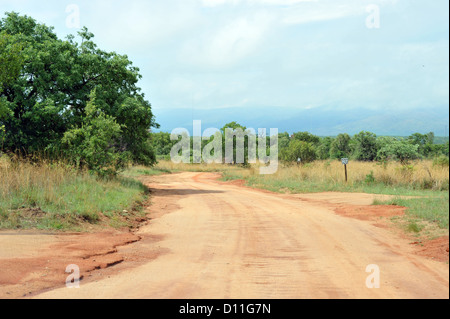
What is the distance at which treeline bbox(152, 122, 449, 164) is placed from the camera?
4.43 meters

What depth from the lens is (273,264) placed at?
23.1 feet

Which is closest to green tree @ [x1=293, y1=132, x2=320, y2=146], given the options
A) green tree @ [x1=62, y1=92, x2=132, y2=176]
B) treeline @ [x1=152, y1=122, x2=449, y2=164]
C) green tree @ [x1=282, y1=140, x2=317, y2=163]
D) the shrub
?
treeline @ [x1=152, y1=122, x2=449, y2=164]

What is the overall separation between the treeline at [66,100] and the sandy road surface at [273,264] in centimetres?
824

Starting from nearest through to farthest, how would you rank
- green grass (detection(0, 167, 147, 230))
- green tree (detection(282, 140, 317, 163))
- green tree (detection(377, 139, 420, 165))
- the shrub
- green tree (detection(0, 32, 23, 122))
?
the shrub → green tree (detection(377, 139, 420, 165)) → green grass (detection(0, 167, 147, 230)) → green tree (detection(0, 32, 23, 122)) → green tree (detection(282, 140, 317, 163))

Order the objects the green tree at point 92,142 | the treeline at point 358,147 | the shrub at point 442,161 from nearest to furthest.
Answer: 1. the shrub at point 442,161
2. the treeline at point 358,147
3. the green tree at point 92,142

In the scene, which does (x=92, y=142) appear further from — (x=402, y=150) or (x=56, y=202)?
(x=402, y=150)

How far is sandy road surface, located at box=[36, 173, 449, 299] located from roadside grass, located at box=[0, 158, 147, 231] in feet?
5.17

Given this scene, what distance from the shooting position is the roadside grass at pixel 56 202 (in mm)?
10875

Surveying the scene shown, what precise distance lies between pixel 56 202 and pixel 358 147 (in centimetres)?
1883

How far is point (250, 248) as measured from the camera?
8430 mm

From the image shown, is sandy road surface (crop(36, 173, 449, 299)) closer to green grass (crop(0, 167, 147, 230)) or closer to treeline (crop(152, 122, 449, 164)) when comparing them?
treeline (crop(152, 122, 449, 164))

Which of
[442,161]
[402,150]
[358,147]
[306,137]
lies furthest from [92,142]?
[306,137]

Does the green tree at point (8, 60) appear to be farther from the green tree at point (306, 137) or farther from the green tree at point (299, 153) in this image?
the green tree at point (306, 137)

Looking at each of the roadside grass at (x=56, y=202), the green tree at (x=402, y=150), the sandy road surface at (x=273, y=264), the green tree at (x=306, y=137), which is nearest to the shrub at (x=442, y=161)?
the sandy road surface at (x=273, y=264)
